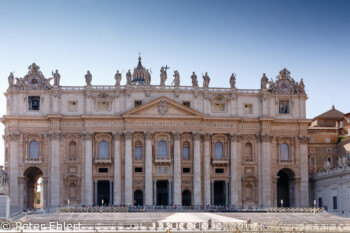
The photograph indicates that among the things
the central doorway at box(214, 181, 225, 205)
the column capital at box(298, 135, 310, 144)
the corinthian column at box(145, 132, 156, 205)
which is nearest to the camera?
the corinthian column at box(145, 132, 156, 205)

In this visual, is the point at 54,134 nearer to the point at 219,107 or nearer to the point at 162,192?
the point at 162,192

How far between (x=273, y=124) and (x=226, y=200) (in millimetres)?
12500

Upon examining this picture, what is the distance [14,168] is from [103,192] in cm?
1230

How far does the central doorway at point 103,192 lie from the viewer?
9144cm

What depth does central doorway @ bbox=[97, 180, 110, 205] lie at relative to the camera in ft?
300

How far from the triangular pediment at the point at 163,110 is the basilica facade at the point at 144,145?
133mm

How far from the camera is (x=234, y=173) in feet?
298

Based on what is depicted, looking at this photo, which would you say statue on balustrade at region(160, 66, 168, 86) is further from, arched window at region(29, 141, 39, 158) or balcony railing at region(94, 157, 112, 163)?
arched window at region(29, 141, 39, 158)

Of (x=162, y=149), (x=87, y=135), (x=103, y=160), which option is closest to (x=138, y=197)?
(x=103, y=160)

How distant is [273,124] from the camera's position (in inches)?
3696

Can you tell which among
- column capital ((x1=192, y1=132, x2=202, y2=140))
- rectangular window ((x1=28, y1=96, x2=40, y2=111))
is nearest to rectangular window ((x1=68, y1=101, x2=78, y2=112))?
rectangular window ((x1=28, y1=96, x2=40, y2=111))

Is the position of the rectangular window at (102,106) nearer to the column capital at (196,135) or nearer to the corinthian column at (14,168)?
the corinthian column at (14,168)

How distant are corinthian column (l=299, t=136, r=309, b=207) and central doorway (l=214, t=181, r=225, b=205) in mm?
10756

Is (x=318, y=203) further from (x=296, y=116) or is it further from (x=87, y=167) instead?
(x=87, y=167)
